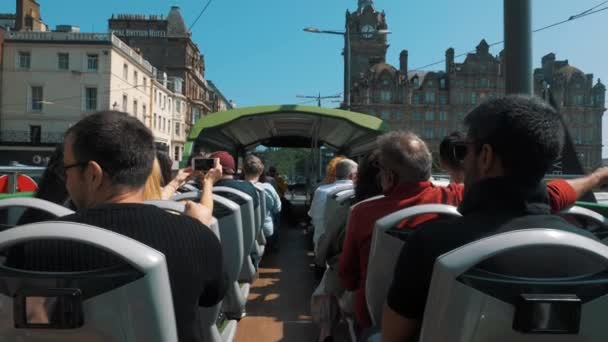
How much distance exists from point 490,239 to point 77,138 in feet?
4.56

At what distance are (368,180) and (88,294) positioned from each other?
2.68m

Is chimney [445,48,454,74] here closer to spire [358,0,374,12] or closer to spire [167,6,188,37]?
spire [358,0,374,12]

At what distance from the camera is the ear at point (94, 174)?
169 centimetres

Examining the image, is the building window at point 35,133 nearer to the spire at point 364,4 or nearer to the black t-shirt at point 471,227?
the black t-shirt at point 471,227

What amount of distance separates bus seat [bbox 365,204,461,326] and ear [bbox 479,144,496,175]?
334 mm

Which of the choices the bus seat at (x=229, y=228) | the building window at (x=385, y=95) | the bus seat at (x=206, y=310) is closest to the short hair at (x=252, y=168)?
the bus seat at (x=229, y=228)

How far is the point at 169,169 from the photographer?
4559mm

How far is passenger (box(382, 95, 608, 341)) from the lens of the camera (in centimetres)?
149

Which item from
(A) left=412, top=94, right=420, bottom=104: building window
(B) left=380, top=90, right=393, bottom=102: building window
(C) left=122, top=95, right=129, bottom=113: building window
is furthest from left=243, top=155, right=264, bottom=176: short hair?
(A) left=412, top=94, right=420, bottom=104: building window

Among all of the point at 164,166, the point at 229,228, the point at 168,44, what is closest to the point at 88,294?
the point at 229,228

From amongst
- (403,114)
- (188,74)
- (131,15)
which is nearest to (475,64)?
(403,114)

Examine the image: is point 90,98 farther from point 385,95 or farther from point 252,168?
point 385,95

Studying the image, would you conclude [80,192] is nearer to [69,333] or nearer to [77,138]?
[77,138]

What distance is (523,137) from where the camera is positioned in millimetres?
1554
